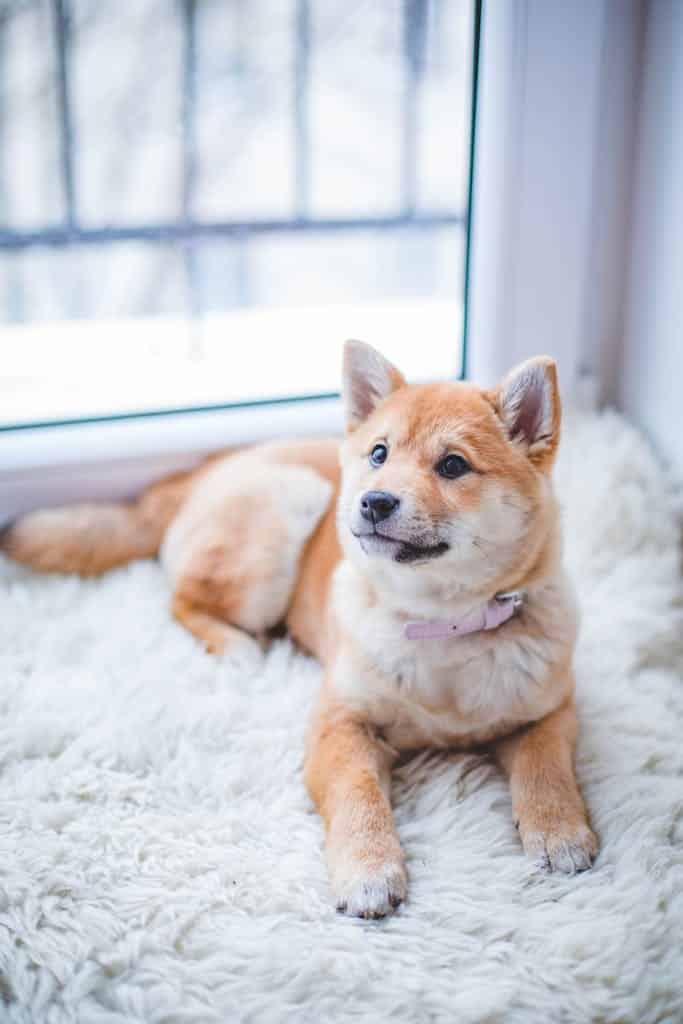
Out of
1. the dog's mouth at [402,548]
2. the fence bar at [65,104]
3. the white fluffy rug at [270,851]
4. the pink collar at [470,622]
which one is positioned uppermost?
the fence bar at [65,104]

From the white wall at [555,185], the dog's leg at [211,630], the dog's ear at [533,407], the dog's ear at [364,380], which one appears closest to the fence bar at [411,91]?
the white wall at [555,185]

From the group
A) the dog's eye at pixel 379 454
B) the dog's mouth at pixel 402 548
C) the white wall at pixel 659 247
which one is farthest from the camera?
the white wall at pixel 659 247

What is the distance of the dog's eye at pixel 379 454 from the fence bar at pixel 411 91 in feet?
2.98

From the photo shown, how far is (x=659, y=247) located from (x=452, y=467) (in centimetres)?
88

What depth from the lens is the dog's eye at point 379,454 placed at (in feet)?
4.01

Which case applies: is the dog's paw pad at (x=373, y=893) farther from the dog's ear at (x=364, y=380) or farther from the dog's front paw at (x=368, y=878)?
the dog's ear at (x=364, y=380)

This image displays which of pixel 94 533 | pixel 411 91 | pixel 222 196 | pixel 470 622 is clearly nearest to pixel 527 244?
pixel 411 91

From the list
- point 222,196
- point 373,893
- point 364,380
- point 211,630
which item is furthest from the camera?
point 222,196

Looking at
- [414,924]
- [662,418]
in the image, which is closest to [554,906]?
[414,924]

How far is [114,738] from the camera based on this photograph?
126 centimetres

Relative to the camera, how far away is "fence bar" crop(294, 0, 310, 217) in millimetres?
1687

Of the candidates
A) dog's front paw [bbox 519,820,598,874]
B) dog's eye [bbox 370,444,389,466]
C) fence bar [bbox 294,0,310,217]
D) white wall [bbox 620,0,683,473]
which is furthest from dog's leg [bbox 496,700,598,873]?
fence bar [bbox 294,0,310,217]

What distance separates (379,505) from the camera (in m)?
1.08

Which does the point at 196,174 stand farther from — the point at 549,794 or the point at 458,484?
the point at 549,794
